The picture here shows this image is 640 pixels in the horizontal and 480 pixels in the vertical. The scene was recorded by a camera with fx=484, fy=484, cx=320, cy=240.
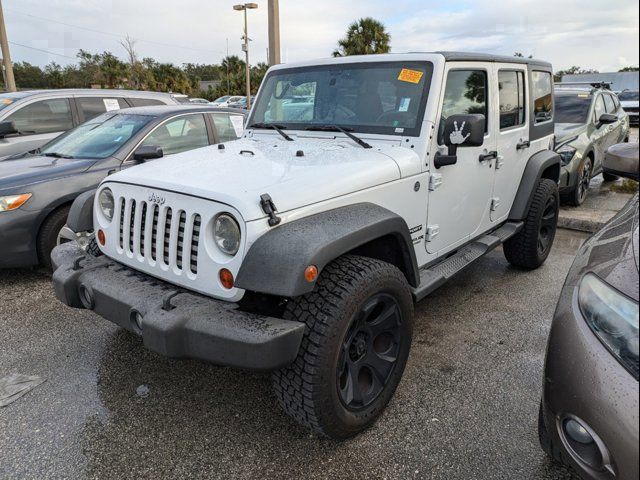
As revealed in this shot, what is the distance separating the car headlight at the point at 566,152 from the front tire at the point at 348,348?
211 inches

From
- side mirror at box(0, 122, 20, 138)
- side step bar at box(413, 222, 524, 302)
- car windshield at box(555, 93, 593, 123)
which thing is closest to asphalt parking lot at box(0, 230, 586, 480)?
side step bar at box(413, 222, 524, 302)

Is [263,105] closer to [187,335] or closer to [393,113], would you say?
[393,113]

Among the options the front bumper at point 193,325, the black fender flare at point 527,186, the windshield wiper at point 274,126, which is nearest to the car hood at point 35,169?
the windshield wiper at point 274,126

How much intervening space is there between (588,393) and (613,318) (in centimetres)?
26

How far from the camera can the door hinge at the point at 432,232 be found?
3123 millimetres

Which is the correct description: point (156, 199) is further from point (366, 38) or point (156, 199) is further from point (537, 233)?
point (366, 38)

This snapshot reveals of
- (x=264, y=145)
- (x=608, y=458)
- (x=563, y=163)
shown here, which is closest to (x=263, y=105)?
(x=264, y=145)

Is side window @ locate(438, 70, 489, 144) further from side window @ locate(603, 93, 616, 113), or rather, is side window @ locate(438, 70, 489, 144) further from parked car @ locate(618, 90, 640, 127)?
parked car @ locate(618, 90, 640, 127)

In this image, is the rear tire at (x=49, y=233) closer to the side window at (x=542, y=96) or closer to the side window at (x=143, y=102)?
the side window at (x=143, y=102)

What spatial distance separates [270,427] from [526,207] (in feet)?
9.93

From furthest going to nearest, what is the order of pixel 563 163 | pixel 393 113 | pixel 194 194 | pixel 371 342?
pixel 563 163
pixel 393 113
pixel 371 342
pixel 194 194

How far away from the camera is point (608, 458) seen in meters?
1.52

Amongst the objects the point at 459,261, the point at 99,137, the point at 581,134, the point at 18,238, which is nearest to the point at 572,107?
the point at 581,134

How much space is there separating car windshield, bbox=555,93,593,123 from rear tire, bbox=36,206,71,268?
737 cm
